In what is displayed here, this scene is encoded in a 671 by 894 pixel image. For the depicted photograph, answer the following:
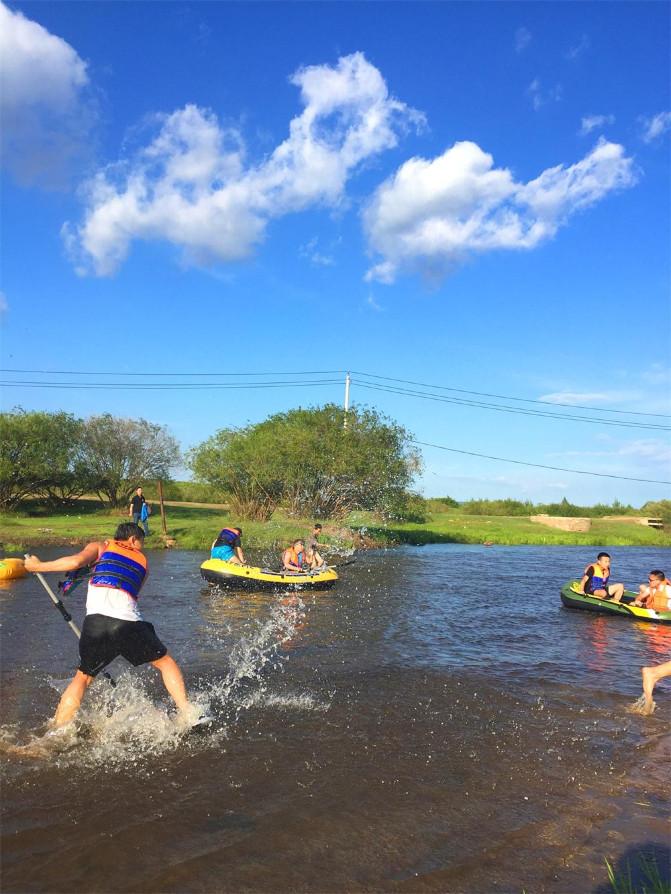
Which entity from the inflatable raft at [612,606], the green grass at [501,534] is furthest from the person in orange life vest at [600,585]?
the green grass at [501,534]

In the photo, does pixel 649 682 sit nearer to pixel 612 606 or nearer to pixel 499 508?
pixel 612 606

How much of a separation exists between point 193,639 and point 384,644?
3.75m

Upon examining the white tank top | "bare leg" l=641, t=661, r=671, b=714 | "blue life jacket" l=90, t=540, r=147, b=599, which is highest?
"blue life jacket" l=90, t=540, r=147, b=599

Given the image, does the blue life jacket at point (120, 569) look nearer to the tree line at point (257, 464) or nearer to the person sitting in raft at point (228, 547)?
the person sitting in raft at point (228, 547)

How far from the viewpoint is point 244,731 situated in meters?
7.47

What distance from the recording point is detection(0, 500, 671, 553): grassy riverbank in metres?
27.8

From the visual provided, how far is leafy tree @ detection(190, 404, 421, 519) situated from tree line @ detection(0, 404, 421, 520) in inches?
2.5

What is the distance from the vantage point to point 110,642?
6.51 metres

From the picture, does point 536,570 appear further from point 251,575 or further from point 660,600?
point 251,575

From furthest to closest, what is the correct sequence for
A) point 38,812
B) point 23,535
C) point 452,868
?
point 23,535 → point 38,812 → point 452,868

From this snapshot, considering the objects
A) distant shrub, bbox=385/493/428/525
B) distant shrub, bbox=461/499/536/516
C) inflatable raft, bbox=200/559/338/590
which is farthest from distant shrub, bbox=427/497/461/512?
inflatable raft, bbox=200/559/338/590

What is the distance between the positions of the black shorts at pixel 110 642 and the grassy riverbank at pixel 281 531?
66.8 ft

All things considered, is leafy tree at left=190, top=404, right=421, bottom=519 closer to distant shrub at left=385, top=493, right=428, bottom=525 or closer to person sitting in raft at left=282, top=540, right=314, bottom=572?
distant shrub at left=385, top=493, right=428, bottom=525

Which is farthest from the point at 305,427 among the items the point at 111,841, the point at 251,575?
the point at 111,841
